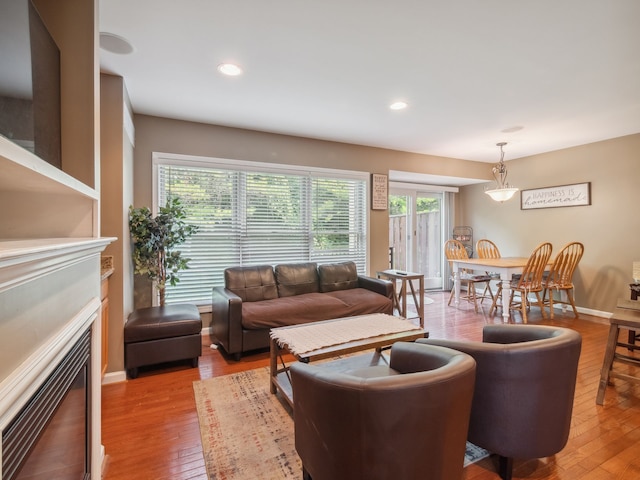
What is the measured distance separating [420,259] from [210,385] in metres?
4.89

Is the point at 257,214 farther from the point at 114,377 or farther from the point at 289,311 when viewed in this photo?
the point at 114,377

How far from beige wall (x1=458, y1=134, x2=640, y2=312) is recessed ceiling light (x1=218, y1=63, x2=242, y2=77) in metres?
4.94

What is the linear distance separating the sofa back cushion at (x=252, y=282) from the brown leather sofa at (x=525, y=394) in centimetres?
244

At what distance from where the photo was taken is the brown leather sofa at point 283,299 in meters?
3.00

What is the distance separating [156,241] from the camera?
303 centimetres

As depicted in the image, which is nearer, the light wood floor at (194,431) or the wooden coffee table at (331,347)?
the light wood floor at (194,431)

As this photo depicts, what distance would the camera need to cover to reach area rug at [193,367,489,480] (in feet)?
5.47

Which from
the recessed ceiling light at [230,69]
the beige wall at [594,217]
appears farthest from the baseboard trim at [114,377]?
the beige wall at [594,217]

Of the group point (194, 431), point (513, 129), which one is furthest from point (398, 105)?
point (194, 431)

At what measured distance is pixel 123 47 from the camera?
2207 millimetres

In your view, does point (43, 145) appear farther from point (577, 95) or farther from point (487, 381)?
point (577, 95)

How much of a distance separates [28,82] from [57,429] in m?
1.22

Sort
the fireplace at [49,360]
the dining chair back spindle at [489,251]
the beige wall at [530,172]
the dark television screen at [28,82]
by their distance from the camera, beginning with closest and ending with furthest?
1. the fireplace at [49,360]
2. the dark television screen at [28,82]
3. the beige wall at [530,172]
4. the dining chair back spindle at [489,251]

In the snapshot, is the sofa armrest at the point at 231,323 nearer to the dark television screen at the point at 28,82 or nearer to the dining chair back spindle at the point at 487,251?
the dark television screen at the point at 28,82
